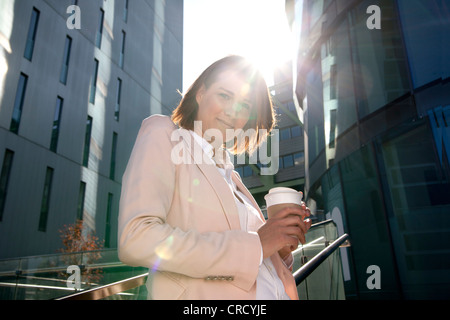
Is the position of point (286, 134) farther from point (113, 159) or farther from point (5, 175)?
point (5, 175)

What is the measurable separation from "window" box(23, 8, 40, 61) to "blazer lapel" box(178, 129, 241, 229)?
15.3m

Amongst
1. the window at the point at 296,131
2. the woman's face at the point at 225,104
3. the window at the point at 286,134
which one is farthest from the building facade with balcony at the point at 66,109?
the window at the point at 296,131

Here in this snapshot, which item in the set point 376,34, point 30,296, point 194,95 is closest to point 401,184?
point 376,34

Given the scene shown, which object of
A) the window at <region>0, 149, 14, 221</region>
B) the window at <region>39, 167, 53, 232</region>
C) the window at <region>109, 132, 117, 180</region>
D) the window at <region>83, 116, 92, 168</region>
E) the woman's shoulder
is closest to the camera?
the woman's shoulder

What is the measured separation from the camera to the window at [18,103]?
42.0 ft

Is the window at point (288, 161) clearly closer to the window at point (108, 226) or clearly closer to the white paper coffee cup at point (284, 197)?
the window at point (108, 226)

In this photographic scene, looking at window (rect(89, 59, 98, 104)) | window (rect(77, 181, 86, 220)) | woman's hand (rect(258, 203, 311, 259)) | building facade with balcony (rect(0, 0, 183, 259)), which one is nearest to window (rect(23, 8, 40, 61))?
building facade with balcony (rect(0, 0, 183, 259))

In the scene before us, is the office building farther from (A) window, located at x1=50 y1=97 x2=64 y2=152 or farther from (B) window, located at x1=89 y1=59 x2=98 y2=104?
(A) window, located at x1=50 y1=97 x2=64 y2=152

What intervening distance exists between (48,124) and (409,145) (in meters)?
13.6

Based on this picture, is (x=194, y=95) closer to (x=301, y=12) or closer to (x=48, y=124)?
(x=301, y=12)

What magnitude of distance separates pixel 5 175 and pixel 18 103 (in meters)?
2.89

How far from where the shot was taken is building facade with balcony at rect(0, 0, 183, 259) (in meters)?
12.6

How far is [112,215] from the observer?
17.8 m

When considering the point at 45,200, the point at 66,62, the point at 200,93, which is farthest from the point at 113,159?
the point at 200,93
